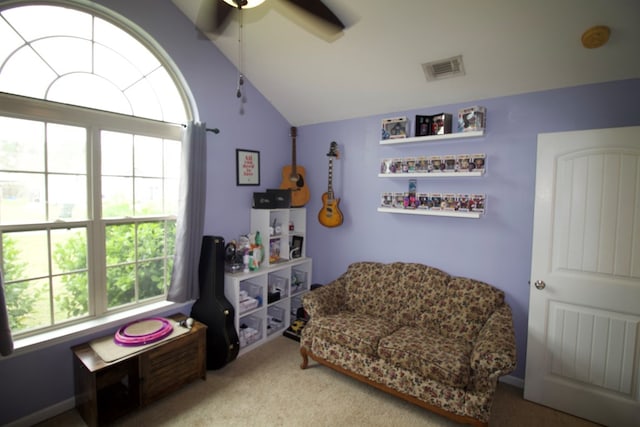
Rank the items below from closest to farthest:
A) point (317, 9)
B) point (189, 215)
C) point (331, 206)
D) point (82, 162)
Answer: point (317, 9) → point (82, 162) → point (189, 215) → point (331, 206)

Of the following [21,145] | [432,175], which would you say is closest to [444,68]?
[432,175]

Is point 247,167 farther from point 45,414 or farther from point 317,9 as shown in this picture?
point 45,414

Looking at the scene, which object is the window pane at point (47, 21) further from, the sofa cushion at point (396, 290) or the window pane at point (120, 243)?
the sofa cushion at point (396, 290)

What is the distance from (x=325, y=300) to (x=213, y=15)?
228 cm

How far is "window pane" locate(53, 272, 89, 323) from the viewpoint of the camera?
217 cm

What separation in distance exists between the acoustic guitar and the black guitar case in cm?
111

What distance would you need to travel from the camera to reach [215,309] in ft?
8.62

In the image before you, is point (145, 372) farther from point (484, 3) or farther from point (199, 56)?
point (484, 3)

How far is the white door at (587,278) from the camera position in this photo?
2.01 meters

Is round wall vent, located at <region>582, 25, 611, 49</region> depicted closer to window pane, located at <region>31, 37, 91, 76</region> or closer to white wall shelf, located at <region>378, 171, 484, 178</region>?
white wall shelf, located at <region>378, 171, 484, 178</region>

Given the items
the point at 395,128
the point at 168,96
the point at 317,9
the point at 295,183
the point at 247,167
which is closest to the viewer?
the point at 317,9

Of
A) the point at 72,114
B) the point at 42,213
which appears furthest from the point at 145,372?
the point at 72,114

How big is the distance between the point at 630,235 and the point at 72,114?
12.2ft

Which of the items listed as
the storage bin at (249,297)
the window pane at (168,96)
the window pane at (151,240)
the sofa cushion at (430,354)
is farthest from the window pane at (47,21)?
the sofa cushion at (430,354)
